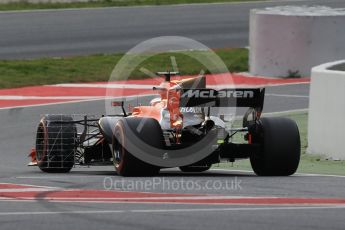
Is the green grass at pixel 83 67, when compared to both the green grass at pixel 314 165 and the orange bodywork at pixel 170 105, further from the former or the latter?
the orange bodywork at pixel 170 105

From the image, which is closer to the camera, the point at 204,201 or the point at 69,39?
the point at 204,201

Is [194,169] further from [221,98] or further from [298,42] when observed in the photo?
[298,42]

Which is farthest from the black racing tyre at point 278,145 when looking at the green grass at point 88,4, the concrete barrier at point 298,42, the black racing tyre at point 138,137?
the green grass at point 88,4

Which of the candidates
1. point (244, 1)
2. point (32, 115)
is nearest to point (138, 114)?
point (32, 115)

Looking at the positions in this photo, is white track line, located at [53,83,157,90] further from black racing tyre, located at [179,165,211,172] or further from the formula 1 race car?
the formula 1 race car

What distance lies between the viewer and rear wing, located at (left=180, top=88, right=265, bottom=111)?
1217cm

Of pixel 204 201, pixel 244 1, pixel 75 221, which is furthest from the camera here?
pixel 244 1

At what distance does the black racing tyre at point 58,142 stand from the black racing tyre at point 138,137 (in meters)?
1.35

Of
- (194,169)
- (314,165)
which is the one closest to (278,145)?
(194,169)

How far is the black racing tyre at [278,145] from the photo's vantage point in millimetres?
12594

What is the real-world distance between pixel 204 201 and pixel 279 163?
108 inches

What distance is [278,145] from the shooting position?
41.4 feet

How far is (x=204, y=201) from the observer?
10.1 meters

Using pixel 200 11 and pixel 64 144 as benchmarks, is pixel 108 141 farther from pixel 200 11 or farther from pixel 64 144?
pixel 200 11
